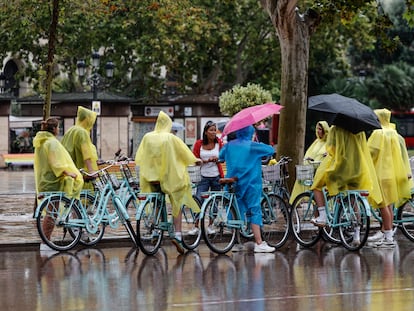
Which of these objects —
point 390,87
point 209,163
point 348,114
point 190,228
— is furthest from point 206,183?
point 390,87

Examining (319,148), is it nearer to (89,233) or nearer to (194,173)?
(194,173)

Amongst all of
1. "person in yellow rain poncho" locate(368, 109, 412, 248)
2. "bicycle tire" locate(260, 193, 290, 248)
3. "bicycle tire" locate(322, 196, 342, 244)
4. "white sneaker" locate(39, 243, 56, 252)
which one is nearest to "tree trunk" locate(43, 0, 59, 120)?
"white sneaker" locate(39, 243, 56, 252)

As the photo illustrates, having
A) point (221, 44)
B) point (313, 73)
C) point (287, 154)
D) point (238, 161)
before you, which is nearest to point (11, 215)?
point (287, 154)

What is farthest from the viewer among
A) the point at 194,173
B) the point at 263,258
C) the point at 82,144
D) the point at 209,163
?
the point at 209,163

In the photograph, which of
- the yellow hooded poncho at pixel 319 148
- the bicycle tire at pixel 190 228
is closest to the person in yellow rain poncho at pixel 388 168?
the yellow hooded poncho at pixel 319 148

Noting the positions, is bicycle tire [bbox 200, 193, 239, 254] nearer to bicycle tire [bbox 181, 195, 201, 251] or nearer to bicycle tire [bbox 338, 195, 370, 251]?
→ bicycle tire [bbox 181, 195, 201, 251]

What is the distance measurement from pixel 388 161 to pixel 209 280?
446 cm

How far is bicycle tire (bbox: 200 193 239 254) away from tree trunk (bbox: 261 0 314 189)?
5.74 meters

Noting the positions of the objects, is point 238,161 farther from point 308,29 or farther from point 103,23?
point 103,23

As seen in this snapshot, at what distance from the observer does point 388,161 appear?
15016 mm

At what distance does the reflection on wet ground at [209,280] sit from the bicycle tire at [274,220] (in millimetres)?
252

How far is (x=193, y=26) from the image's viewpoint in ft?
141

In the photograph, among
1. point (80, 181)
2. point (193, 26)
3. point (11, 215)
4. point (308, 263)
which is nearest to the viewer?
point (308, 263)

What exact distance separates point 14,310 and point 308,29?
1086 centimetres
